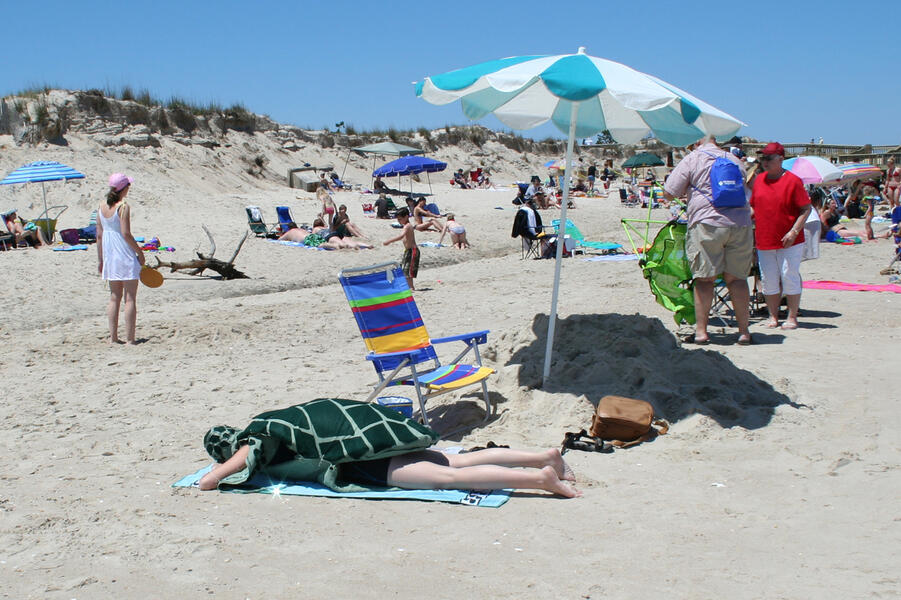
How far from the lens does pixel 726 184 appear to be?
580 centimetres

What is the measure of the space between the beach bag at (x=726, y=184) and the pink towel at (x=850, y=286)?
3916 millimetres

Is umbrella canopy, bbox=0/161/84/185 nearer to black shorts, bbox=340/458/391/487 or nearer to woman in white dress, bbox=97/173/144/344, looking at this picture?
woman in white dress, bbox=97/173/144/344

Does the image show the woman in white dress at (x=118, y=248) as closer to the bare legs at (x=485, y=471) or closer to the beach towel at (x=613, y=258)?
the bare legs at (x=485, y=471)

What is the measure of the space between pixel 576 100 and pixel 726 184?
1.94 meters

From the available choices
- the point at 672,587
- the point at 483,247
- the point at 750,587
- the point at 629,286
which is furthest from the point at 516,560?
the point at 483,247

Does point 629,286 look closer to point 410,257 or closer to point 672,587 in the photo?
point 410,257

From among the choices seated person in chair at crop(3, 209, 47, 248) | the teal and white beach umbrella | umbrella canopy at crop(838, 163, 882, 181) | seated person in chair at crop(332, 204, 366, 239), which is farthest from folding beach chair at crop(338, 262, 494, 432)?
umbrella canopy at crop(838, 163, 882, 181)

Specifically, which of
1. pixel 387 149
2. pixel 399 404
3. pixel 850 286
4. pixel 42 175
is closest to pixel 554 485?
pixel 399 404

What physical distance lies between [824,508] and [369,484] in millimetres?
2083

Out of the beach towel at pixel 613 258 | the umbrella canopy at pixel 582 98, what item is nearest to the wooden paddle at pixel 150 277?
the umbrella canopy at pixel 582 98

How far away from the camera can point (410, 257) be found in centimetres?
1028

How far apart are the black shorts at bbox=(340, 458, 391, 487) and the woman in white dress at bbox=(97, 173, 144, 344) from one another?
426 centimetres

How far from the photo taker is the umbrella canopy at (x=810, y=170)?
9938 mm

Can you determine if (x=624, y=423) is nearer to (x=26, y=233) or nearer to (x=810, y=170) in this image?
(x=810, y=170)
